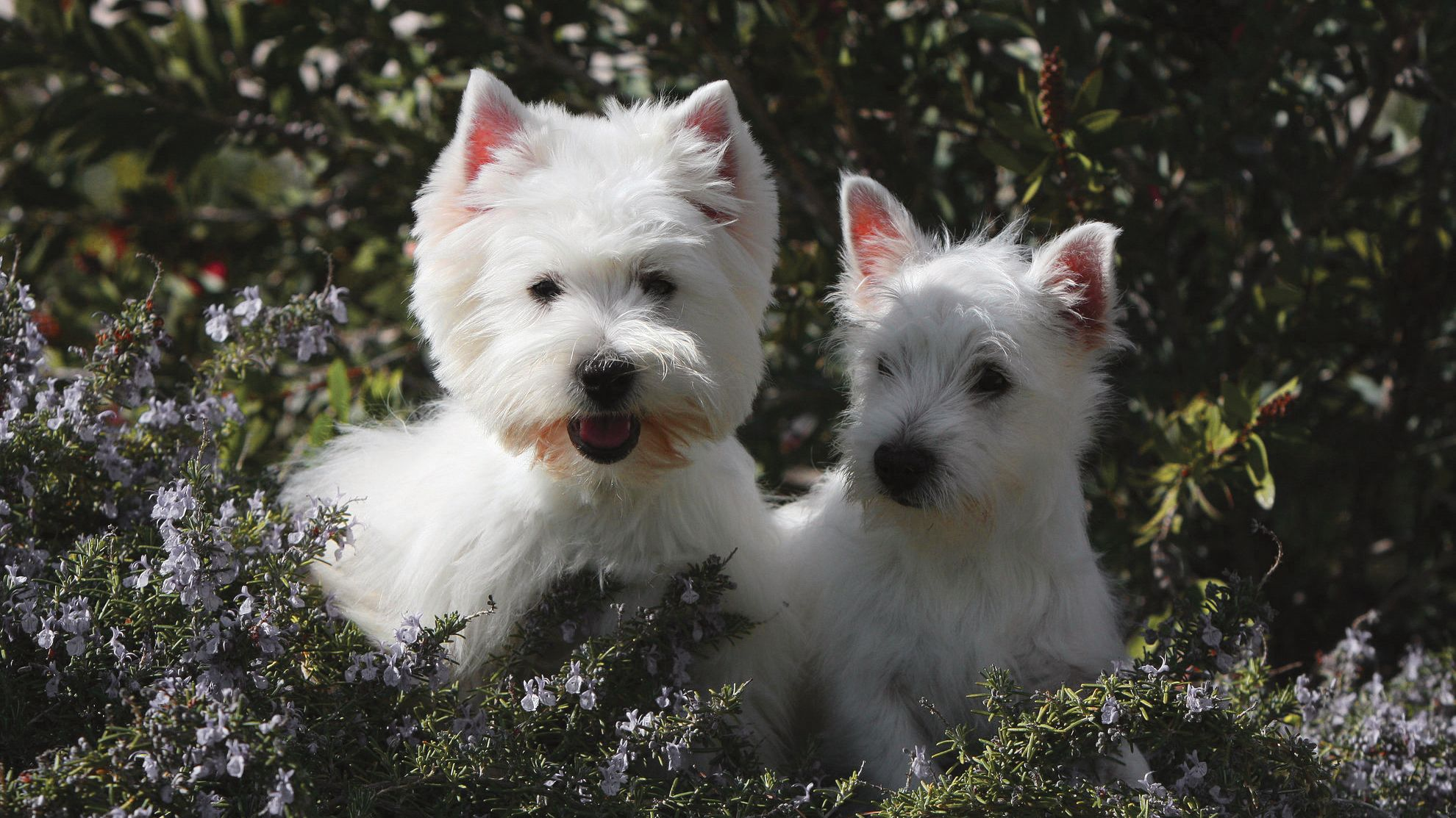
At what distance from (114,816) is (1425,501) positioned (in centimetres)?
435

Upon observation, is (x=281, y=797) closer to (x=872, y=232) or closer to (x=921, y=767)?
(x=921, y=767)

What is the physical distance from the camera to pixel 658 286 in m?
2.63

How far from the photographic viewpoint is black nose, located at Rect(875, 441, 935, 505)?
8.43 feet

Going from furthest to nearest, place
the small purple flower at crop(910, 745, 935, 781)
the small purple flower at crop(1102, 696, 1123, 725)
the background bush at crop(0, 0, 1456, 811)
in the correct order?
the background bush at crop(0, 0, 1456, 811) < the small purple flower at crop(910, 745, 935, 781) < the small purple flower at crop(1102, 696, 1123, 725)

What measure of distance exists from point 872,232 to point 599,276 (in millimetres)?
805

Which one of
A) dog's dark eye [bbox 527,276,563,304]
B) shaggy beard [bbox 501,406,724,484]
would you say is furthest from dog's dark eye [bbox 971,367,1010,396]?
dog's dark eye [bbox 527,276,563,304]

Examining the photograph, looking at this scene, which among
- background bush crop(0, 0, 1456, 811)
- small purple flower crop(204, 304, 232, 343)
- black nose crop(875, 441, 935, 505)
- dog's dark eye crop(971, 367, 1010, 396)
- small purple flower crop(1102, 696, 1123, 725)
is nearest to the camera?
small purple flower crop(1102, 696, 1123, 725)

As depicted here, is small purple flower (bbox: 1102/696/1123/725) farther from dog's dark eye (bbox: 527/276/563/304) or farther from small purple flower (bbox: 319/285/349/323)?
small purple flower (bbox: 319/285/349/323)

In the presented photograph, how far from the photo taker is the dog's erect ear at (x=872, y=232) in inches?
118

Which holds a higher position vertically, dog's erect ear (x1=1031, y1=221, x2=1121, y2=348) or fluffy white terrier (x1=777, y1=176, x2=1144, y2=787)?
dog's erect ear (x1=1031, y1=221, x2=1121, y2=348)

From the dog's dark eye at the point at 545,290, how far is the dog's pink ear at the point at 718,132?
0.40 meters

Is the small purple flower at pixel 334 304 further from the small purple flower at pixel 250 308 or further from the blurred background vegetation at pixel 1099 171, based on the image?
the blurred background vegetation at pixel 1099 171

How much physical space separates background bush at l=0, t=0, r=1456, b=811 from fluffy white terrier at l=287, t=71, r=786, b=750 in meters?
0.78

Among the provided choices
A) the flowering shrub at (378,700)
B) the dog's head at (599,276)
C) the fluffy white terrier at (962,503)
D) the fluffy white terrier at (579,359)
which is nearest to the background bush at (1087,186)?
the flowering shrub at (378,700)
